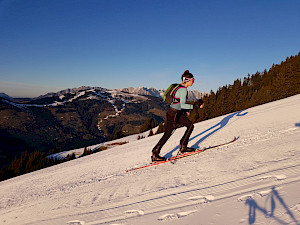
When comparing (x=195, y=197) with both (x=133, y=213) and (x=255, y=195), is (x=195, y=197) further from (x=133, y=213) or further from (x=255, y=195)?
(x=133, y=213)

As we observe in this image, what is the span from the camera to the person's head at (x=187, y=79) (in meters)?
5.33

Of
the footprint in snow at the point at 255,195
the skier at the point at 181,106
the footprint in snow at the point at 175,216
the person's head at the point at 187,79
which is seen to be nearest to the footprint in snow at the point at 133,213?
the footprint in snow at the point at 175,216

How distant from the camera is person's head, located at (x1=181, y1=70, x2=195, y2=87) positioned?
5331 millimetres

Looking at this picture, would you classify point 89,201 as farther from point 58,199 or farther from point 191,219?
point 191,219

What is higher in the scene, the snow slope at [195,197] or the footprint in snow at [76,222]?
the snow slope at [195,197]

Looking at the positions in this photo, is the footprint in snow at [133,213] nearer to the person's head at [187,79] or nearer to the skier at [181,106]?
the skier at [181,106]

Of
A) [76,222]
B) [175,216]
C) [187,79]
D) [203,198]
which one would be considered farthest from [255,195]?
[187,79]

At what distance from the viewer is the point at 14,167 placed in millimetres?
33281

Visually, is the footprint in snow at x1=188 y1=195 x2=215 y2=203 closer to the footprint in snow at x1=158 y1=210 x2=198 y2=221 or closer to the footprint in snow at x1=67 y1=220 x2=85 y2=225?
the footprint in snow at x1=158 y1=210 x2=198 y2=221

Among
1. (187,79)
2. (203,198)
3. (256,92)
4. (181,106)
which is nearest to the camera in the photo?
(203,198)

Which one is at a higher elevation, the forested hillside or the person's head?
the forested hillside

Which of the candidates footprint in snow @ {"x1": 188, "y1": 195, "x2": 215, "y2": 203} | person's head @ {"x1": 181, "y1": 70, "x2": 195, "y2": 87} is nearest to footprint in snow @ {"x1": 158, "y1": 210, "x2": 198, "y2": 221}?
footprint in snow @ {"x1": 188, "y1": 195, "x2": 215, "y2": 203}

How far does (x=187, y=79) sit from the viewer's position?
5.38m

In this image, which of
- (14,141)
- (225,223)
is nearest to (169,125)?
(225,223)
